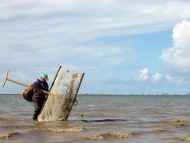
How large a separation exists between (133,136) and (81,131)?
2.48 metres

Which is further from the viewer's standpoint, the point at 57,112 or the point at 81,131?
the point at 57,112

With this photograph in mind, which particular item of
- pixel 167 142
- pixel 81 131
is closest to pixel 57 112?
pixel 81 131

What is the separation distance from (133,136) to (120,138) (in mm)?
816

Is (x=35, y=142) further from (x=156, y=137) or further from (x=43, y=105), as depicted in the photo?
(x=43, y=105)

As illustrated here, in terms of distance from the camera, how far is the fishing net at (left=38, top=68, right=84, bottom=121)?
24094mm

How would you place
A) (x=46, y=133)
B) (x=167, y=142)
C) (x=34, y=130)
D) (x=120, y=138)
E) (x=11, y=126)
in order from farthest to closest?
(x=11, y=126) → (x=34, y=130) → (x=46, y=133) → (x=120, y=138) → (x=167, y=142)

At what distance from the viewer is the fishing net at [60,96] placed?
24094mm

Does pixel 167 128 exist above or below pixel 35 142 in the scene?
below

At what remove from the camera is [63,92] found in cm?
2427

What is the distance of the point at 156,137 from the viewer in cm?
1880

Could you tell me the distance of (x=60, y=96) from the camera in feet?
79.6

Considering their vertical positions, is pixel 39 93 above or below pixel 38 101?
above

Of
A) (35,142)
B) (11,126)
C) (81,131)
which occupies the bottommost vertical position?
(11,126)

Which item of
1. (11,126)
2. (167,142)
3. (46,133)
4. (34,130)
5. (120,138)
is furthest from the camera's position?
(11,126)
